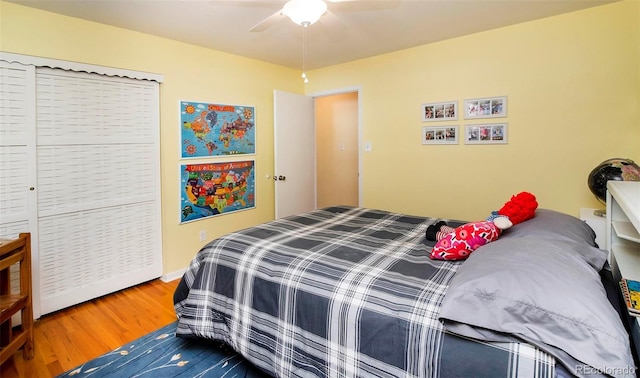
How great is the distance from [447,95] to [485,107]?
1.28 ft

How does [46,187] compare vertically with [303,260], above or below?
above

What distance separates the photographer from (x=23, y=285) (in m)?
1.99

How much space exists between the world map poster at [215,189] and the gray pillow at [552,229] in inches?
111

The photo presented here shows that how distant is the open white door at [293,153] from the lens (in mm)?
4027

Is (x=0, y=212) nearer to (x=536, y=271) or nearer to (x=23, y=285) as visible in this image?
(x=23, y=285)

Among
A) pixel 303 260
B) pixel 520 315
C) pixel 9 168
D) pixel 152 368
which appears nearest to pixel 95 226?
pixel 9 168

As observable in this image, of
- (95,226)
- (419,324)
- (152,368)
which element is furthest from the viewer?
(95,226)

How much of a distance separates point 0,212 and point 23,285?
67 centimetres

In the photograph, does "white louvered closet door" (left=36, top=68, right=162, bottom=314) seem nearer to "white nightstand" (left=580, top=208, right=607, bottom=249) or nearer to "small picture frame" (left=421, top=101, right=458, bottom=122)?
"small picture frame" (left=421, top=101, right=458, bottom=122)

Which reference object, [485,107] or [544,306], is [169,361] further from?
[485,107]

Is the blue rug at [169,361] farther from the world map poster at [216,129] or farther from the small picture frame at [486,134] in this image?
the small picture frame at [486,134]

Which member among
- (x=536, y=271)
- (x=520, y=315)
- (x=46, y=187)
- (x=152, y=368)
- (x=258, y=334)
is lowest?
(x=152, y=368)

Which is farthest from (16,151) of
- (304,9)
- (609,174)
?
(609,174)

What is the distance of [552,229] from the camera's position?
1.56 metres
